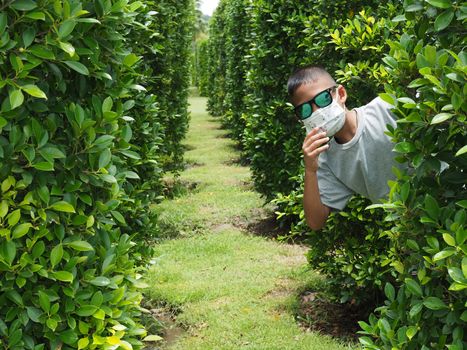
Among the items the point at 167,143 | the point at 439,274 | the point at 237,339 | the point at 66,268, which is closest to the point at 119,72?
the point at 66,268

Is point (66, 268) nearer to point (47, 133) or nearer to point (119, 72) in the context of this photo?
point (47, 133)

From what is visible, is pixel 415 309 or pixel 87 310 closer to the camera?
pixel 415 309

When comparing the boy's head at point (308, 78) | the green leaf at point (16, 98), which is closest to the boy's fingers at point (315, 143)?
the boy's head at point (308, 78)

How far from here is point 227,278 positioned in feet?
19.3

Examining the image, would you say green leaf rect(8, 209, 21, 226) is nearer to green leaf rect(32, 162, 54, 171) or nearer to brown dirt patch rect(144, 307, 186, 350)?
green leaf rect(32, 162, 54, 171)

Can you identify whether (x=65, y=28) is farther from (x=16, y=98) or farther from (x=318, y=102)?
(x=318, y=102)

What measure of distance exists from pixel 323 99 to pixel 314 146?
0.34 meters

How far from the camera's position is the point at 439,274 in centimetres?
195

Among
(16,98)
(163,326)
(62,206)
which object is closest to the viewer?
(16,98)

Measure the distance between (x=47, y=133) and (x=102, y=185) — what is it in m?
0.37

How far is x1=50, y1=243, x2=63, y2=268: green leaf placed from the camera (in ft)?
7.77

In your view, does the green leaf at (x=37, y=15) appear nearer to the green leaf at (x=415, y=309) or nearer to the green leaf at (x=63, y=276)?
the green leaf at (x=63, y=276)

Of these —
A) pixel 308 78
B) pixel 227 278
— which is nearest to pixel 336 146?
pixel 308 78

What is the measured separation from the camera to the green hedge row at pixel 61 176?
7.52 ft
